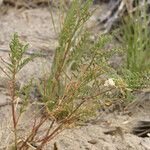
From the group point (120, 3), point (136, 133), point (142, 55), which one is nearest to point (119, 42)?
point (120, 3)

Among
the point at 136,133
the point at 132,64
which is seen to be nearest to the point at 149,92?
the point at 132,64

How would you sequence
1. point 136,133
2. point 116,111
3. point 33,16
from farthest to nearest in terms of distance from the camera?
point 33,16
point 116,111
point 136,133

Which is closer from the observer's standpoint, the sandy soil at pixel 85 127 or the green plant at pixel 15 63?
the green plant at pixel 15 63

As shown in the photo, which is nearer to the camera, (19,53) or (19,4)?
(19,53)

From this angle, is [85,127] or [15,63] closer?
[15,63]

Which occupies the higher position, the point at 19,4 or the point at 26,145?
the point at 19,4

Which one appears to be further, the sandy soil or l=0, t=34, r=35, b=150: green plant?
the sandy soil

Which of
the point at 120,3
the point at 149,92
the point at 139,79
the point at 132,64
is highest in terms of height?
the point at 120,3

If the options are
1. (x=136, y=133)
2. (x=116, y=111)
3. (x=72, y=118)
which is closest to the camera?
(x=72, y=118)

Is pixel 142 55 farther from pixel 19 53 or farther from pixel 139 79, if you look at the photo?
pixel 19 53
